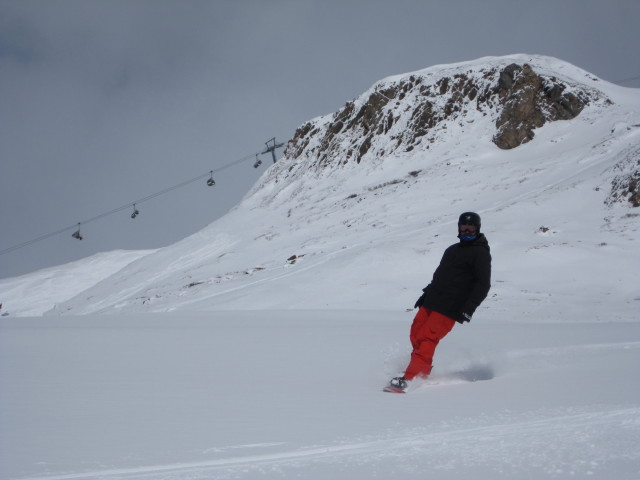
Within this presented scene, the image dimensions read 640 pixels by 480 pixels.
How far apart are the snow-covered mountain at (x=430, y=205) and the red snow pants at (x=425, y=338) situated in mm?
7131

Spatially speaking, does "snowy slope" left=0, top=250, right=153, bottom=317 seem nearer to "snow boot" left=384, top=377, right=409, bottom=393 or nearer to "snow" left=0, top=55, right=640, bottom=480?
"snow" left=0, top=55, right=640, bottom=480

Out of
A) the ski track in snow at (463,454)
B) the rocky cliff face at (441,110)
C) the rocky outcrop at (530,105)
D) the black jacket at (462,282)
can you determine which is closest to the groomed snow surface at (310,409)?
the ski track in snow at (463,454)

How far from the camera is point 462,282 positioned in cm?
498

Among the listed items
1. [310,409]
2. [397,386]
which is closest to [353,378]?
[397,386]

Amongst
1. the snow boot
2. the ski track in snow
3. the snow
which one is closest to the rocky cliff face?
the snow

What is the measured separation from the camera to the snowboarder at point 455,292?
15.8 feet

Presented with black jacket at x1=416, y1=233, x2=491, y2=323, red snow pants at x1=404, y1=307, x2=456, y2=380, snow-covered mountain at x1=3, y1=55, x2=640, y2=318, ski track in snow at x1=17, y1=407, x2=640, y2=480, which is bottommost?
ski track in snow at x1=17, y1=407, x2=640, y2=480

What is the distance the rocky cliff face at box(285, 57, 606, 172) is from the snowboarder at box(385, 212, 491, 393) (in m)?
31.6

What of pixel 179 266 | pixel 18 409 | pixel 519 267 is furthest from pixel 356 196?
pixel 18 409

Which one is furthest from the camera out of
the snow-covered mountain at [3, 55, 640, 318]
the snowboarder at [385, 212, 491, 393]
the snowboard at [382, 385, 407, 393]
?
the snow-covered mountain at [3, 55, 640, 318]

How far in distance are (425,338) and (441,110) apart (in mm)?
38390

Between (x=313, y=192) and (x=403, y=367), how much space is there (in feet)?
116

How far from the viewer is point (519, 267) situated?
15.1 meters

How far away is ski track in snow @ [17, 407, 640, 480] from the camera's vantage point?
87.3 inches
